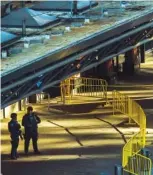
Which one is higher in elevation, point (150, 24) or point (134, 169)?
point (150, 24)

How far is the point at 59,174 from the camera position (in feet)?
82.4

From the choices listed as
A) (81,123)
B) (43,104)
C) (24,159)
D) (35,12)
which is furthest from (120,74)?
(24,159)

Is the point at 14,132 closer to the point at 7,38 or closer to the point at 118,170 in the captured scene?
the point at 7,38

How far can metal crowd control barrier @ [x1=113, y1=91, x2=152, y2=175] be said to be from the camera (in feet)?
80.1

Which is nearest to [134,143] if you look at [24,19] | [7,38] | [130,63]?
[7,38]

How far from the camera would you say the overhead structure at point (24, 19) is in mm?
28225

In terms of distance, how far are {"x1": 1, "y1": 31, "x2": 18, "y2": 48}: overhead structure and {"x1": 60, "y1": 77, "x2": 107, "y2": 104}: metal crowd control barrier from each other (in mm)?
9188

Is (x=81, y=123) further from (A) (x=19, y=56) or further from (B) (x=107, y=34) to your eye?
(A) (x=19, y=56)

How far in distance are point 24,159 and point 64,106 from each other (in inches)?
307

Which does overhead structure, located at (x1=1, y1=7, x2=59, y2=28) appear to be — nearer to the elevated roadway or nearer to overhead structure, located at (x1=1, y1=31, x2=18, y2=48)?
the elevated roadway

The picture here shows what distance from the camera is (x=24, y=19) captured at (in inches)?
1115

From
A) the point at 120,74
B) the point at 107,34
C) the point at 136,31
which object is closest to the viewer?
the point at 107,34

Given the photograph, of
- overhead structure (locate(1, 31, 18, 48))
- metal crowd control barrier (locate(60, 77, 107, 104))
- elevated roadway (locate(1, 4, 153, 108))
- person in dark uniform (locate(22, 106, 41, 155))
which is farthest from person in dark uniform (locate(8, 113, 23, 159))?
metal crowd control barrier (locate(60, 77, 107, 104))

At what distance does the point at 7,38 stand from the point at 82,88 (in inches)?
457
